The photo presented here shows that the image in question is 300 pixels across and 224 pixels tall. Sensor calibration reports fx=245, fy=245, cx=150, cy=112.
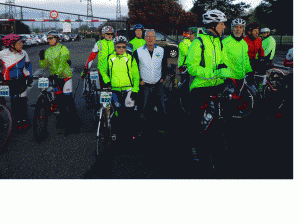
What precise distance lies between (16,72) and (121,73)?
2359mm

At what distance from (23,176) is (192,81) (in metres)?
2.76

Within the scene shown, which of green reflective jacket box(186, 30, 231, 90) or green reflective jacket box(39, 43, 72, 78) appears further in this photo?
green reflective jacket box(39, 43, 72, 78)

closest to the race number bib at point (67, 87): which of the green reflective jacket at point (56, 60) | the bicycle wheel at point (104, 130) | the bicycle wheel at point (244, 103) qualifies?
the green reflective jacket at point (56, 60)

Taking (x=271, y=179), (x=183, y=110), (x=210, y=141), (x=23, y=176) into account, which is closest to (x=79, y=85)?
(x=183, y=110)

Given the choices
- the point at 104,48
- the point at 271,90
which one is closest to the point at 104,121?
the point at 104,48

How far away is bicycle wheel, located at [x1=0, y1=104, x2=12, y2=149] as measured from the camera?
4.27m

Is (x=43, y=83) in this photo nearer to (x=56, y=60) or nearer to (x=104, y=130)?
(x=56, y=60)

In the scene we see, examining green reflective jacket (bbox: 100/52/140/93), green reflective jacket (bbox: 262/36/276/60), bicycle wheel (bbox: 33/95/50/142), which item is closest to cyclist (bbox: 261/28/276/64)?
green reflective jacket (bbox: 262/36/276/60)

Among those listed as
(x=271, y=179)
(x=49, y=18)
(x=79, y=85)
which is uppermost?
(x=49, y=18)

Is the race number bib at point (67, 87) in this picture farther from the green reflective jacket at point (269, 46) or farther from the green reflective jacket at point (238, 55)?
the green reflective jacket at point (269, 46)

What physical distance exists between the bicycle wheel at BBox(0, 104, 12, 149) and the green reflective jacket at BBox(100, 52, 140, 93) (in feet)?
6.00

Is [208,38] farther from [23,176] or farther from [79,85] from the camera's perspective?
[79,85]

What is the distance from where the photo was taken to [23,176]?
3467mm

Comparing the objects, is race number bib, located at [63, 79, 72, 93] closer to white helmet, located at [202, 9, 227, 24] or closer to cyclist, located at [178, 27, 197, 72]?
cyclist, located at [178, 27, 197, 72]
